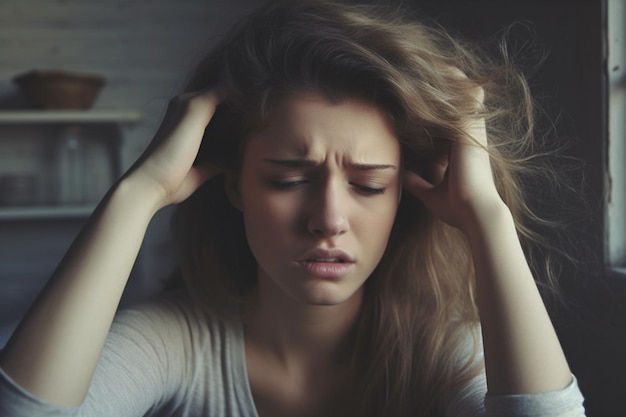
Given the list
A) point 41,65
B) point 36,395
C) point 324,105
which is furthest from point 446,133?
point 41,65

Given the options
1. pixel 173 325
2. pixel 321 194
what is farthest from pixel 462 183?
pixel 173 325

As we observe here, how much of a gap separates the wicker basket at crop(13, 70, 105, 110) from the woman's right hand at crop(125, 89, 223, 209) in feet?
6.04

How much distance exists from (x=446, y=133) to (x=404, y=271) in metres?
0.27

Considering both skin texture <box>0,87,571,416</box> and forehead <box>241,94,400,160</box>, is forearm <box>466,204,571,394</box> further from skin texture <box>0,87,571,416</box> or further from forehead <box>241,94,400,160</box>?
forehead <box>241,94,400,160</box>

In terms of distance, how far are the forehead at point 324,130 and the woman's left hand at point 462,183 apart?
102 mm

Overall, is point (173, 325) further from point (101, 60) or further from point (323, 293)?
point (101, 60)

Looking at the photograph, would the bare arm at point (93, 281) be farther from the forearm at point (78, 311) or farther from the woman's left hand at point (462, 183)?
the woman's left hand at point (462, 183)

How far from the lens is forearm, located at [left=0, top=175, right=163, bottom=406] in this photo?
0.79 metres

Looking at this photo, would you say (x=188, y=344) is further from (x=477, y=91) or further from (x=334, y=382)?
(x=477, y=91)

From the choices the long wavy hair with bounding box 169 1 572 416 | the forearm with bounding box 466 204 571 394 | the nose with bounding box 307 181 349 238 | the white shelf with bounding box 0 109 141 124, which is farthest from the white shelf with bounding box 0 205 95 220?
the forearm with bounding box 466 204 571 394

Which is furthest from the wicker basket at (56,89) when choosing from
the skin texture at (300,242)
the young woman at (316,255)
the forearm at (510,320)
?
the forearm at (510,320)

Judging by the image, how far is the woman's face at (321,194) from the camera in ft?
3.01

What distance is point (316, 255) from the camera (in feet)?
3.00

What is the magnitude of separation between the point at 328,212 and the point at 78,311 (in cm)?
35
